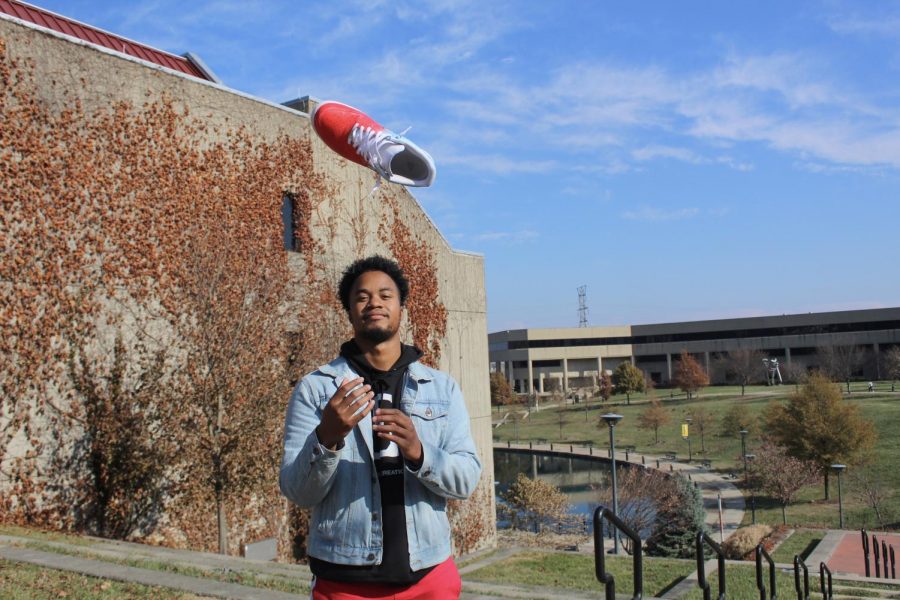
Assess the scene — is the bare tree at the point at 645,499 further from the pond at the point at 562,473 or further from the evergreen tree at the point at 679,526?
the pond at the point at 562,473

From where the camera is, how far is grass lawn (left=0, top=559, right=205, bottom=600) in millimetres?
6430

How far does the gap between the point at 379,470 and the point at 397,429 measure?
1.10 feet

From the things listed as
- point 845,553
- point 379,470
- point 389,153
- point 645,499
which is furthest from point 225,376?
point 645,499

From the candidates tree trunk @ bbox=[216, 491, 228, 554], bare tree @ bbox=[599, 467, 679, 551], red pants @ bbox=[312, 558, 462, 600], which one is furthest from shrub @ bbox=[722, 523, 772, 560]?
red pants @ bbox=[312, 558, 462, 600]

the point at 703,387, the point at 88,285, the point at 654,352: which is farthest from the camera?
the point at 654,352

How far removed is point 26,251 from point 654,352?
95.8 meters

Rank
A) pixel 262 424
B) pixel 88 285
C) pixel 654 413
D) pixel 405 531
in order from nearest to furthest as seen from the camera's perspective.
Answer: pixel 405 531, pixel 88 285, pixel 262 424, pixel 654 413

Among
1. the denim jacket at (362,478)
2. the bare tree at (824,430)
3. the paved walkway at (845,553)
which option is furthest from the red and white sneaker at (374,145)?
the bare tree at (824,430)

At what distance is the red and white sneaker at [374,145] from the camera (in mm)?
9961

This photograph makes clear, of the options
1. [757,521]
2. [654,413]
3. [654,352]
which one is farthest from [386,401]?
[654,352]

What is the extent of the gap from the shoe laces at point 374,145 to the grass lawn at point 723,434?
29.3 m

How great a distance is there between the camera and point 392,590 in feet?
9.63

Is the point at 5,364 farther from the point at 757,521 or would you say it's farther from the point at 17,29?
the point at 757,521

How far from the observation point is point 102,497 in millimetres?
12008
